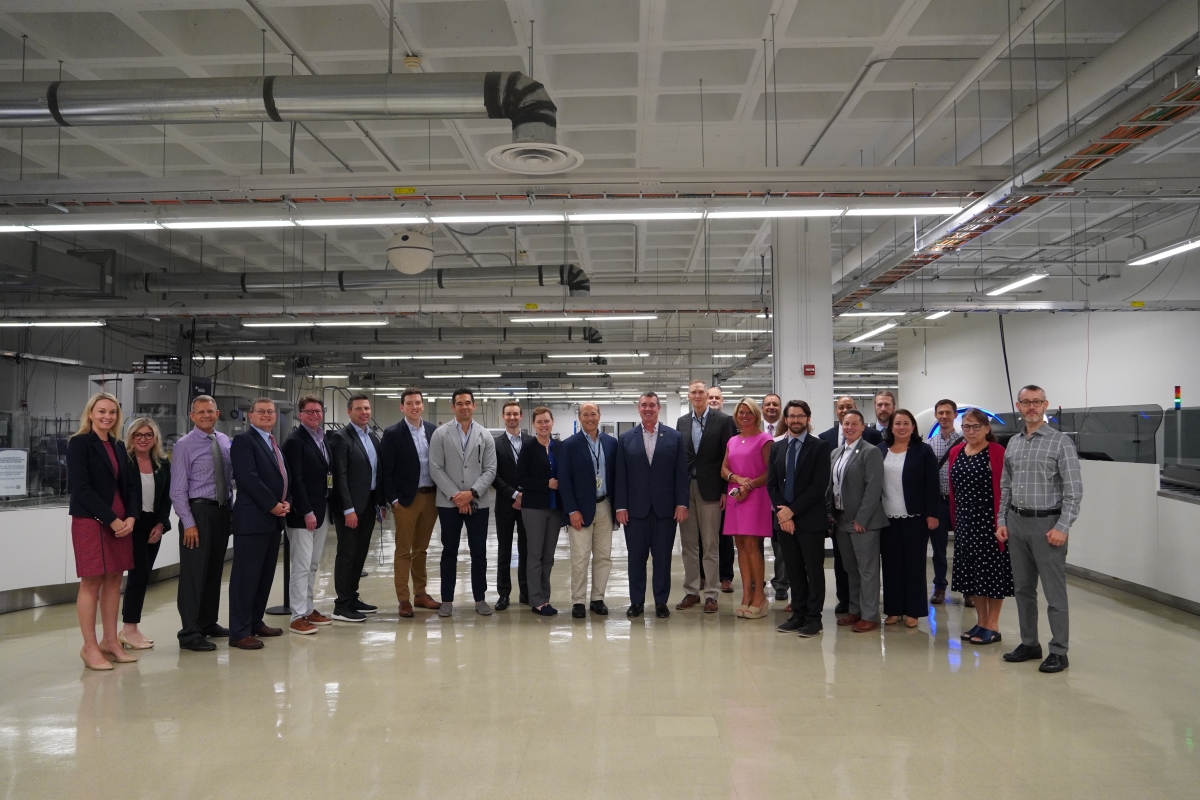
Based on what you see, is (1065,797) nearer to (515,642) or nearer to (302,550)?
(515,642)

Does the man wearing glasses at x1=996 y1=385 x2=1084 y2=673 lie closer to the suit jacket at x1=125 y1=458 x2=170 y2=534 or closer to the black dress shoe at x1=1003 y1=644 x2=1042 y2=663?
the black dress shoe at x1=1003 y1=644 x2=1042 y2=663

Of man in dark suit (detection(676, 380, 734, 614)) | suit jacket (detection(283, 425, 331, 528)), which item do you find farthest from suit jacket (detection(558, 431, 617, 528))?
suit jacket (detection(283, 425, 331, 528))

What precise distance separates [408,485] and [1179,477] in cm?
563

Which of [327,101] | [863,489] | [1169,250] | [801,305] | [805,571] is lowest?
[805,571]

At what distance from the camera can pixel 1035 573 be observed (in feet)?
14.1

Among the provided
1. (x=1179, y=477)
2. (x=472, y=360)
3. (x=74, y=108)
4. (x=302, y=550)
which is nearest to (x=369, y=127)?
(x=74, y=108)

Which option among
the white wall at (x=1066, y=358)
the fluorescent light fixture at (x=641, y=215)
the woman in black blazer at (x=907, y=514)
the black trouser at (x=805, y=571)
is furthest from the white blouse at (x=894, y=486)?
the white wall at (x=1066, y=358)

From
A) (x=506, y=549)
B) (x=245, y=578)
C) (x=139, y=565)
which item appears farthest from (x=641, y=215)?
(x=139, y=565)

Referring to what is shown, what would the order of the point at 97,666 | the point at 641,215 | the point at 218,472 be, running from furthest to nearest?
the point at 641,215 < the point at 218,472 < the point at 97,666

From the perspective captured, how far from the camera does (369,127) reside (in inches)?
268

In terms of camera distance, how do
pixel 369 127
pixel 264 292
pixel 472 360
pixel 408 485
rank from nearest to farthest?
pixel 408 485
pixel 369 127
pixel 264 292
pixel 472 360

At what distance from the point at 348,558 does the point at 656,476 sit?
2157 millimetres

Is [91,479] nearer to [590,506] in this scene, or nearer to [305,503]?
[305,503]

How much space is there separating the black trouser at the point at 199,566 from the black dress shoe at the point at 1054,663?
455cm
